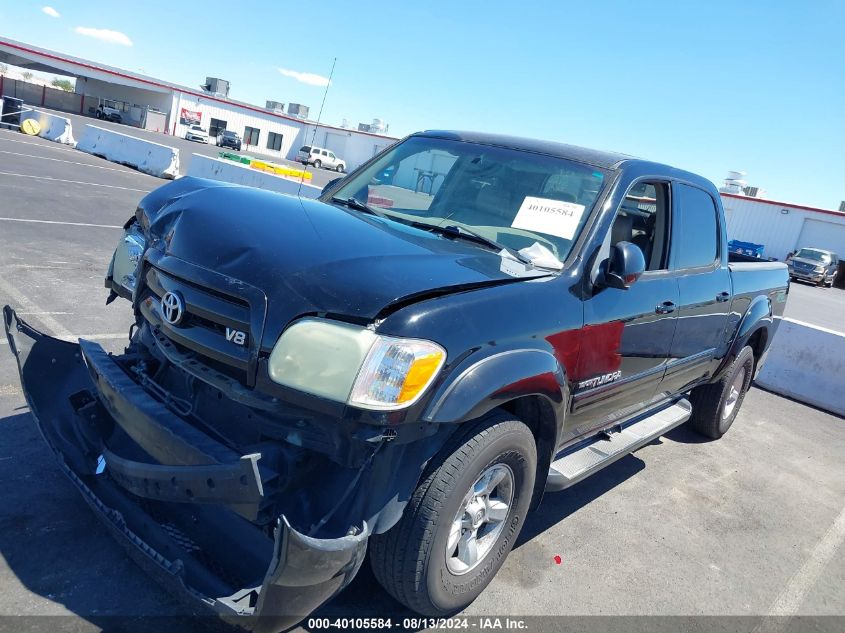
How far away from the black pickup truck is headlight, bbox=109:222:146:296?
0.02 meters

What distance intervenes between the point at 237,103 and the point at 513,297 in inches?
2614

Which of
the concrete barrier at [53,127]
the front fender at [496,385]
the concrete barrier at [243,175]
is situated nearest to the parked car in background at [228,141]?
the concrete barrier at [53,127]

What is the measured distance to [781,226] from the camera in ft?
128

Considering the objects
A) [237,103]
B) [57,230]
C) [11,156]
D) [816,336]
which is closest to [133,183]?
[11,156]

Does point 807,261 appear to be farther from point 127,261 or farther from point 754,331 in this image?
point 127,261

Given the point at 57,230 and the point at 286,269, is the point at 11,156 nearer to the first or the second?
the point at 57,230

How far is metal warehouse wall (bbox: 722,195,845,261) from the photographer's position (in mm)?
37375

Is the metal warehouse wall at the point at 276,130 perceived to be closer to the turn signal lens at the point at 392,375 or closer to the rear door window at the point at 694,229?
the rear door window at the point at 694,229

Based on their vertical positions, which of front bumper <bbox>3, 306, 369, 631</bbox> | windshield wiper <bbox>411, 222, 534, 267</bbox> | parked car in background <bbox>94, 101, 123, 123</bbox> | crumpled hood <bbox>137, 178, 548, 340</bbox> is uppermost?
windshield wiper <bbox>411, 222, 534, 267</bbox>

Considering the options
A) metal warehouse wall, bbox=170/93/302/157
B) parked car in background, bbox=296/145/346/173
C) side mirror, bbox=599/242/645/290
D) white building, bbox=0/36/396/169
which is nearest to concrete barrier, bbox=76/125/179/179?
side mirror, bbox=599/242/645/290

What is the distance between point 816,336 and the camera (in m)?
7.79

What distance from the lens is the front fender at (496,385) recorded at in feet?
7.83

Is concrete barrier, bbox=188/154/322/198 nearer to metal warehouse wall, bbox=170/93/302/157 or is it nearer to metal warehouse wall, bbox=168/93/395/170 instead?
metal warehouse wall, bbox=168/93/395/170

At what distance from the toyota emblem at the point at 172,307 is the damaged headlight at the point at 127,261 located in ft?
2.12
